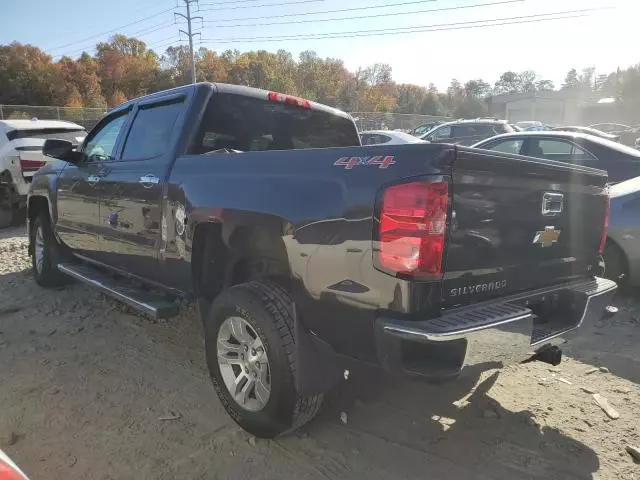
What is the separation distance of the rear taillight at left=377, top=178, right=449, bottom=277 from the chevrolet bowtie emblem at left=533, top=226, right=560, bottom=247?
2.66ft

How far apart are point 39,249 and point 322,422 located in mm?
4489

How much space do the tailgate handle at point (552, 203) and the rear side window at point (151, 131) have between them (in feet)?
8.50

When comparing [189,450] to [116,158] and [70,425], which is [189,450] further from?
[116,158]

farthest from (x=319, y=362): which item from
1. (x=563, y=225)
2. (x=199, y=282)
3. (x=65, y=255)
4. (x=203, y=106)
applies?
(x=65, y=255)

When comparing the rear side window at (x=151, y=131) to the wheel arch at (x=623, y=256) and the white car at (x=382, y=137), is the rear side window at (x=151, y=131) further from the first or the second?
the white car at (x=382, y=137)

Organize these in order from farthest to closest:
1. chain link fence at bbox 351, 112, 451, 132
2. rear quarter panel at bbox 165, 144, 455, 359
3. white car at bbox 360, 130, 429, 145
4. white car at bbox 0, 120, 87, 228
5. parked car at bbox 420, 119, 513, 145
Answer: chain link fence at bbox 351, 112, 451, 132 < parked car at bbox 420, 119, 513, 145 < white car at bbox 360, 130, 429, 145 < white car at bbox 0, 120, 87, 228 < rear quarter panel at bbox 165, 144, 455, 359

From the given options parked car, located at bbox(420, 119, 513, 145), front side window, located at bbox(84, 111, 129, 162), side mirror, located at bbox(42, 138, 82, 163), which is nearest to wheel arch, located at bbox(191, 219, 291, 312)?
front side window, located at bbox(84, 111, 129, 162)

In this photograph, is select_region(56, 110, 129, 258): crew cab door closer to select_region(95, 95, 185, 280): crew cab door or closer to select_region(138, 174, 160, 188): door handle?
select_region(95, 95, 185, 280): crew cab door

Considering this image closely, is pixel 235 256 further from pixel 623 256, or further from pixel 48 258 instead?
pixel 623 256

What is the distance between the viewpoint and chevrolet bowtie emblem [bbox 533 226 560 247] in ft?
9.02

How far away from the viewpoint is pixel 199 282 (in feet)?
11.4

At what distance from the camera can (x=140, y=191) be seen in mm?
3844

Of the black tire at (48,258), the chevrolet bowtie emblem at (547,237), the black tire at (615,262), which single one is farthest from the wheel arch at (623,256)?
the black tire at (48,258)

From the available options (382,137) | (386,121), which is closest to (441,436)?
(382,137)
